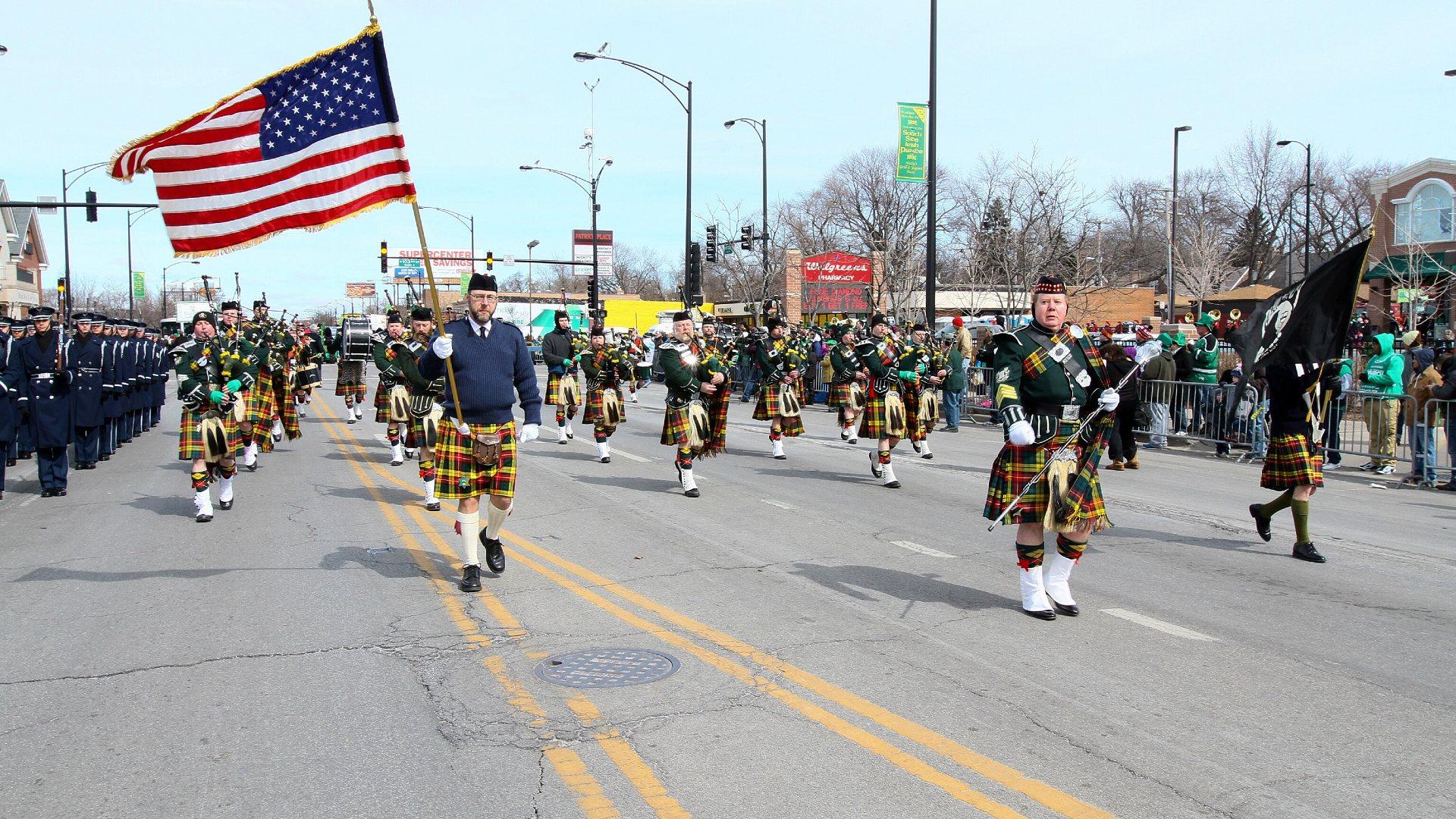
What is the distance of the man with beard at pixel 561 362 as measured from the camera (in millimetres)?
18672

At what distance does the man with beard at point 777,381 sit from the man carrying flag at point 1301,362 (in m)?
6.90

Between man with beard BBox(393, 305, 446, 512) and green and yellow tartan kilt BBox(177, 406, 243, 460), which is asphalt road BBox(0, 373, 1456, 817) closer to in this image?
green and yellow tartan kilt BBox(177, 406, 243, 460)

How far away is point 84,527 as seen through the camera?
1051cm

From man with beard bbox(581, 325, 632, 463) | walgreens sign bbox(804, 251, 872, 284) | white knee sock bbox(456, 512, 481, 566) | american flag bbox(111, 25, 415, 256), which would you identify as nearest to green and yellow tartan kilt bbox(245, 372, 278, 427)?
man with beard bbox(581, 325, 632, 463)

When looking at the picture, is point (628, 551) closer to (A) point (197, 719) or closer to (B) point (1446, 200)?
(A) point (197, 719)

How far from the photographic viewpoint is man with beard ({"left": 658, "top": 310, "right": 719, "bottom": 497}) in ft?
39.2

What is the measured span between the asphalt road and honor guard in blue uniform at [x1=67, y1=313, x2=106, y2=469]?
4.28 metres

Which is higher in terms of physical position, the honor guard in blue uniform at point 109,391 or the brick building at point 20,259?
the brick building at point 20,259

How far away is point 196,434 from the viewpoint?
10.7 metres

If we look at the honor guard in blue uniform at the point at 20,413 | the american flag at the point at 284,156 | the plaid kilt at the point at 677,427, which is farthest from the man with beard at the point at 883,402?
the honor guard in blue uniform at the point at 20,413

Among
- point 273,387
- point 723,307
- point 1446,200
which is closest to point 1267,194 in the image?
point 1446,200

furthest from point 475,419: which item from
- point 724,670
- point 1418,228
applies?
point 1418,228

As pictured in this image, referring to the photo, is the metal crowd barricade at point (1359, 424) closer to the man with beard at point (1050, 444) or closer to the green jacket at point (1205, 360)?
the green jacket at point (1205, 360)

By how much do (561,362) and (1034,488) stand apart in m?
13.1
